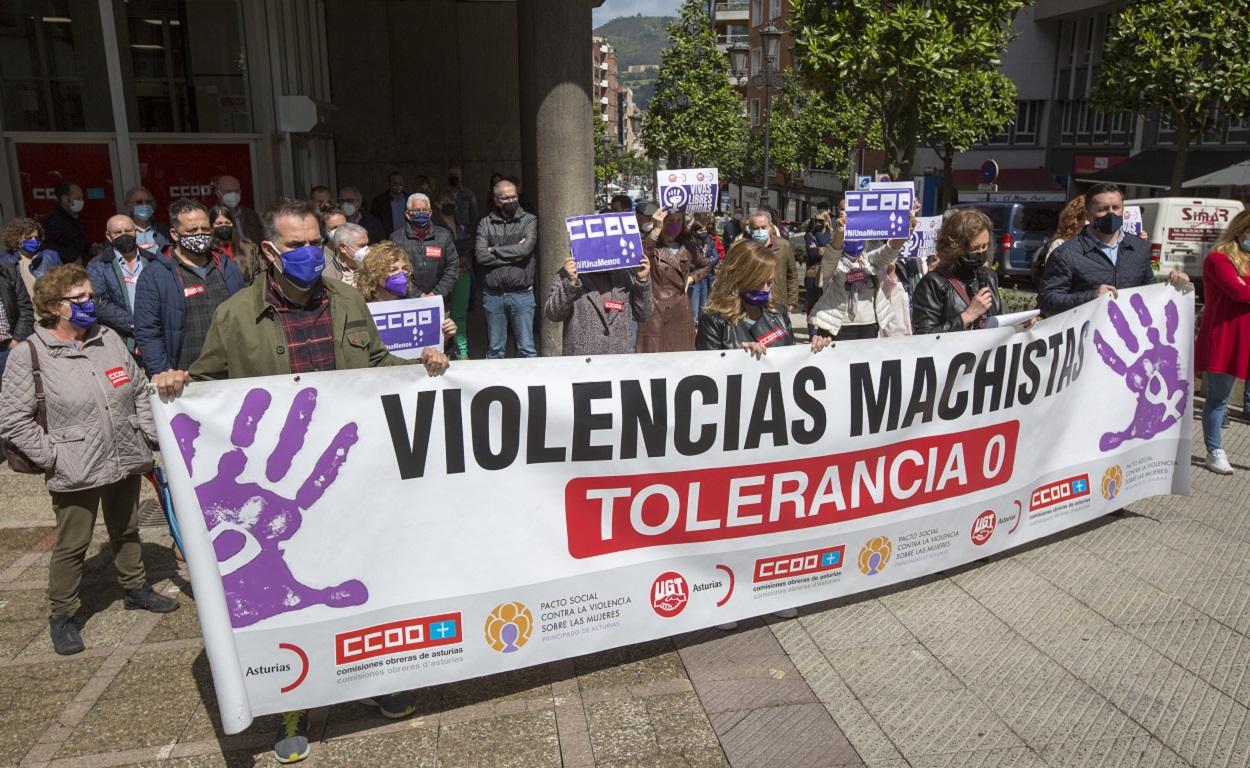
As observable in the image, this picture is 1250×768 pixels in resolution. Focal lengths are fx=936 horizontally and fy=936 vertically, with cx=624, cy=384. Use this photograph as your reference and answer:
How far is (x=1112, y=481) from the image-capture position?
5617 millimetres

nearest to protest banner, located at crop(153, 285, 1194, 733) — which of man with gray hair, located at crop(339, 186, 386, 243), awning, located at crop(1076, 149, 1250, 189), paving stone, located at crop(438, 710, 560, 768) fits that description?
paving stone, located at crop(438, 710, 560, 768)

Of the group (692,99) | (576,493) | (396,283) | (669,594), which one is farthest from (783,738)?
(692,99)

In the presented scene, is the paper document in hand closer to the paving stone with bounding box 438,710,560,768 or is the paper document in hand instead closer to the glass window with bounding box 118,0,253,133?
the paving stone with bounding box 438,710,560,768

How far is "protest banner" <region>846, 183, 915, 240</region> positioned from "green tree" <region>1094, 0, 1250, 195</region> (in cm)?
1633

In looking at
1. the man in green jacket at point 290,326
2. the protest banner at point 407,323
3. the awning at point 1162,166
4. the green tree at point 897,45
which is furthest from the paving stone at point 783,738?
the awning at point 1162,166

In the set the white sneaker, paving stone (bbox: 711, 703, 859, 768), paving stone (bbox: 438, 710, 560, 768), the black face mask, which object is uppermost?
the black face mask

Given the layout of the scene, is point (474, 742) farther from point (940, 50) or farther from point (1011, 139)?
point (1011, 139)

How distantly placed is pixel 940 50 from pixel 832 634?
10.8 meters

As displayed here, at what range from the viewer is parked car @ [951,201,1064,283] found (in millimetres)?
23094

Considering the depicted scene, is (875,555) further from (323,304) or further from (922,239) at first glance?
(922,239)

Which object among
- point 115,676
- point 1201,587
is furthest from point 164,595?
point 1201,587

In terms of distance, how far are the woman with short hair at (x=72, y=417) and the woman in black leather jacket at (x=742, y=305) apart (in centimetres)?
271

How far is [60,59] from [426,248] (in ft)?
20.8

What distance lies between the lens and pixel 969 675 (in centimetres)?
427
